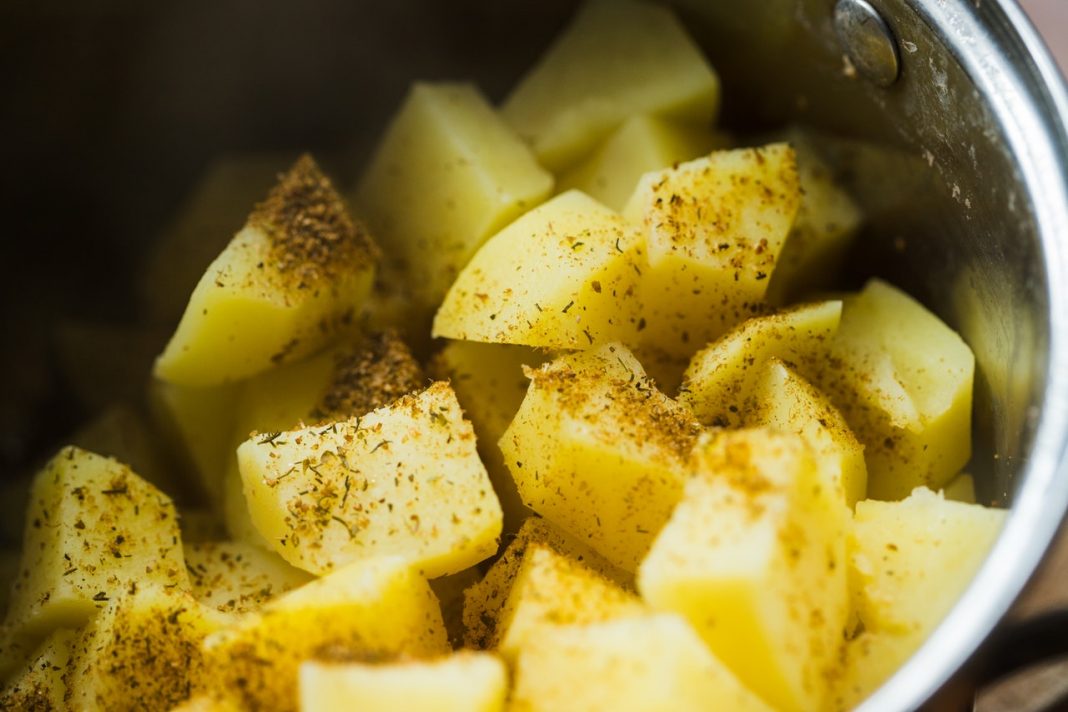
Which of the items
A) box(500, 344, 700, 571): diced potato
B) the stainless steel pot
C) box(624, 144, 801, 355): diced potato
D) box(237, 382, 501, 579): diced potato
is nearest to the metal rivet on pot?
the stainless steel pot

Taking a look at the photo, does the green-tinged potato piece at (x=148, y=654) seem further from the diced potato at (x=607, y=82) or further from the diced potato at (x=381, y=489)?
the diced potato at (x=607, y=82)

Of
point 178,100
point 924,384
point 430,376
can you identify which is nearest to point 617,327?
point 430,376

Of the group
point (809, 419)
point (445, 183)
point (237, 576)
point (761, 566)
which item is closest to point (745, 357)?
point (809, 419)

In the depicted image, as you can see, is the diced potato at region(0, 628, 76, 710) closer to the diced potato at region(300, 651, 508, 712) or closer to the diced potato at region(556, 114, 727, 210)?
the diced potato at region(300, 651, 508, 712)

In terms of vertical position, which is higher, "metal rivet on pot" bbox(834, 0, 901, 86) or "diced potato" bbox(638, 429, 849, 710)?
"metal rivet on pot" bbox(834, 0, 901, 86)

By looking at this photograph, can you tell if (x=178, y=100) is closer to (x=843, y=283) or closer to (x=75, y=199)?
(x=75, y=199)

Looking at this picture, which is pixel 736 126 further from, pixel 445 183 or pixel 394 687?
pixel 394 687
